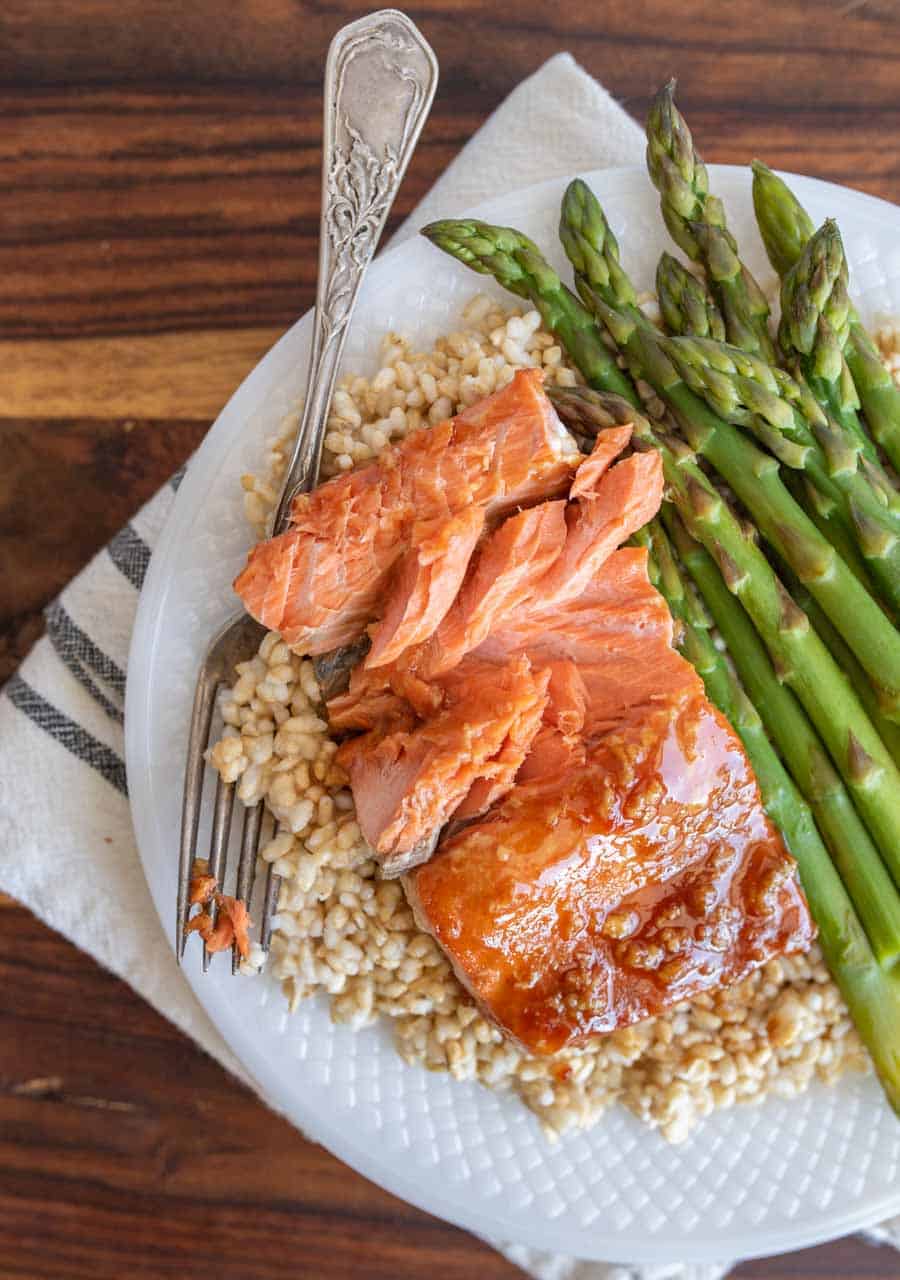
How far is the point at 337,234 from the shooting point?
2.79 m

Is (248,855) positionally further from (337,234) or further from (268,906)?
(337,234)

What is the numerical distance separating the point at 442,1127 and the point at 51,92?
3356mm

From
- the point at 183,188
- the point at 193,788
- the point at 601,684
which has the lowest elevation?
the point at 193,788

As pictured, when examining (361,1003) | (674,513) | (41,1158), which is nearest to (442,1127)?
(361,1003)

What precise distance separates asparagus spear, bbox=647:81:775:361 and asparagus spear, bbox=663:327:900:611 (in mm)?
160

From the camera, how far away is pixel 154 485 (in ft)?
11.4

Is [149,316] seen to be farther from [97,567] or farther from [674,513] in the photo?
[674,513]

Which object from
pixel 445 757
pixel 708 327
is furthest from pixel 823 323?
pixel 445 757

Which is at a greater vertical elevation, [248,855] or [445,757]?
[445,757]

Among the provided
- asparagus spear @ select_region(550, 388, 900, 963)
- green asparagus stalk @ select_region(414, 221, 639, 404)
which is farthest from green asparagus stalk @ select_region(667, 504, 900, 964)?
green asparagus stalk @ select_region(414, 221, 639, 404)

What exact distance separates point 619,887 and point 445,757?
549mm

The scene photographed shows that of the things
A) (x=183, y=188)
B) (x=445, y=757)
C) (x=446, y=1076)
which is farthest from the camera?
(x=183, y=188)

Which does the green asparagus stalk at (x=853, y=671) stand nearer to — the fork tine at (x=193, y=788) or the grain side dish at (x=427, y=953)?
the grain side dish at (x=427, y=953)

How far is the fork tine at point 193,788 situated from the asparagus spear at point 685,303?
Answer: 1.53 m
